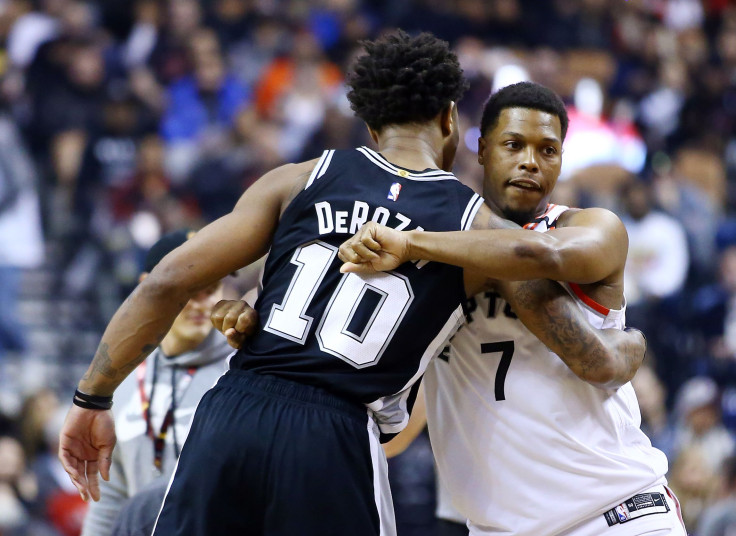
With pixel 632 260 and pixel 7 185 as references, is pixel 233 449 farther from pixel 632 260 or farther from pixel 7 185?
pixel 632 260

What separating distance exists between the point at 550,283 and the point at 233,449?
130cm

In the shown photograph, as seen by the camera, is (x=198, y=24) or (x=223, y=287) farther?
(x=198, y=24)

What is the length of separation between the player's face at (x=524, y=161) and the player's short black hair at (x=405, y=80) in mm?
326

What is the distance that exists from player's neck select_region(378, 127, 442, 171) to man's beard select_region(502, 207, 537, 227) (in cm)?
41

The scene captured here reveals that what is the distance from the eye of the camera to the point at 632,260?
10.9 m

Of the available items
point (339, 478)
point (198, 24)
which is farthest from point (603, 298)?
point (198, 24)

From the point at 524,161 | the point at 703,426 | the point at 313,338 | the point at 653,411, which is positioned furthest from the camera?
the point at 703,426

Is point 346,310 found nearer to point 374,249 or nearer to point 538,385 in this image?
point 374,249

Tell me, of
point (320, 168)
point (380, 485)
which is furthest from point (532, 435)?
point (320, 168)

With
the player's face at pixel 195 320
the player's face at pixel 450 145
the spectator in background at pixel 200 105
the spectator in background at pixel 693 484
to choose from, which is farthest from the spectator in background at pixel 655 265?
the player's face at pixel 450 145

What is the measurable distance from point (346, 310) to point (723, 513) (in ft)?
21.2

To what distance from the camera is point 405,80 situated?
3.74 metres

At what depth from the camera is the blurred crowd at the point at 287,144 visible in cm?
940

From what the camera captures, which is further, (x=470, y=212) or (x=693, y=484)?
(x=693, y=484)
